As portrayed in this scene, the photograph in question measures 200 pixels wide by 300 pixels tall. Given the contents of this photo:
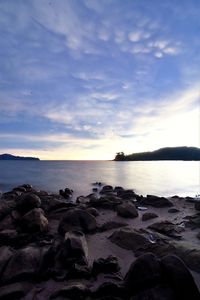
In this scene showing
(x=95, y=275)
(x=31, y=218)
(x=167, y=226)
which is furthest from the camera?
(x=167, y=226)

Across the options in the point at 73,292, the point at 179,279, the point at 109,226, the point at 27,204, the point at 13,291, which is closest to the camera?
the point at 179,279

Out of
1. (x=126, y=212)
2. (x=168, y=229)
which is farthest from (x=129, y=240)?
(x=126, y=212)

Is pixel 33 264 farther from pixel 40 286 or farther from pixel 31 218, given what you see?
pixel 31 218

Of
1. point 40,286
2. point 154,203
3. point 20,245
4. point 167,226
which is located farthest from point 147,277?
point 154,203

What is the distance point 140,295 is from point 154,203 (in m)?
12.9

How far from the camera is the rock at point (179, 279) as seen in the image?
561 centimetres

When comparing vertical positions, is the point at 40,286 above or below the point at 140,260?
below

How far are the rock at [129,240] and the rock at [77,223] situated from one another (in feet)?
3.69

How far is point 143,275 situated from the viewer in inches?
236

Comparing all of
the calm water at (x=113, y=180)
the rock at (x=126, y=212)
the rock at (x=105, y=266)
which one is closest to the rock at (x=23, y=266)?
Result: the rock at (x=105, y=266)

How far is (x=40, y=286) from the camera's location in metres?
6.36

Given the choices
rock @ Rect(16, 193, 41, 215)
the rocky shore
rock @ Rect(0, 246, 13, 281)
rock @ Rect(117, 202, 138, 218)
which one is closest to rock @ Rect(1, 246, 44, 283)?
the rocky shore

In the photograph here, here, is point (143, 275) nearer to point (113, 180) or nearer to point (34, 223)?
point (34, 223)

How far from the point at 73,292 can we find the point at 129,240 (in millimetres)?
3503
